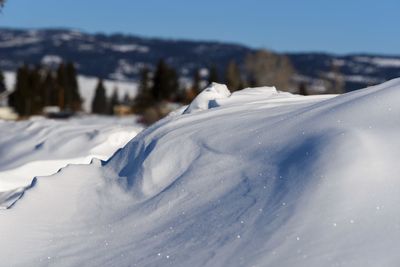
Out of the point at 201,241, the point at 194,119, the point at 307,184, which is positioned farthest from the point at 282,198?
the point at 194,119

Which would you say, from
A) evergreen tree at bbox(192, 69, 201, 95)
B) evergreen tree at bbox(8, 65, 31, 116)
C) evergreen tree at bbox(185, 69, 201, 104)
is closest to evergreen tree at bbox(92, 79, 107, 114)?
evergreen tree at bbox(185, 69, 201, 104)

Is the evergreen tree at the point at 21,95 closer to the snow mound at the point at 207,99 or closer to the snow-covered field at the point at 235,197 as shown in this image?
the snow mound at the point at 207,99

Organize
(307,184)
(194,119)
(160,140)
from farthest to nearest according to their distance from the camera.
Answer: (194,119), (160,140), (307,184)

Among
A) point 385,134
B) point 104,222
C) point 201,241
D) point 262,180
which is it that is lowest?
point 104,222

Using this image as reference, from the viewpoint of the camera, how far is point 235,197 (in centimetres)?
331

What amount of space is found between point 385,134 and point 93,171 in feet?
7.08

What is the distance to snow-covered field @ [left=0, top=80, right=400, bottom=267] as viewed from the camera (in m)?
2.75

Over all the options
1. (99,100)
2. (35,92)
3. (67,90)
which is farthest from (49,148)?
(99,100)

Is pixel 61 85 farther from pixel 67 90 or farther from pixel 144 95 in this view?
pixel 144 95

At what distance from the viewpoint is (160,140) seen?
167 inches

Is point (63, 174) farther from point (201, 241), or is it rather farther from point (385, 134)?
point (385, 134)

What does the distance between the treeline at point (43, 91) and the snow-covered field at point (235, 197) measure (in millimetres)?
60852

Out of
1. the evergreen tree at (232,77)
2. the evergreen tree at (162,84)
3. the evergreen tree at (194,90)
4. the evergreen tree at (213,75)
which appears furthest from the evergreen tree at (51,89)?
the evergreen tree at (232,77)

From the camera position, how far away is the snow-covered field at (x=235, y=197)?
2.75 meters
